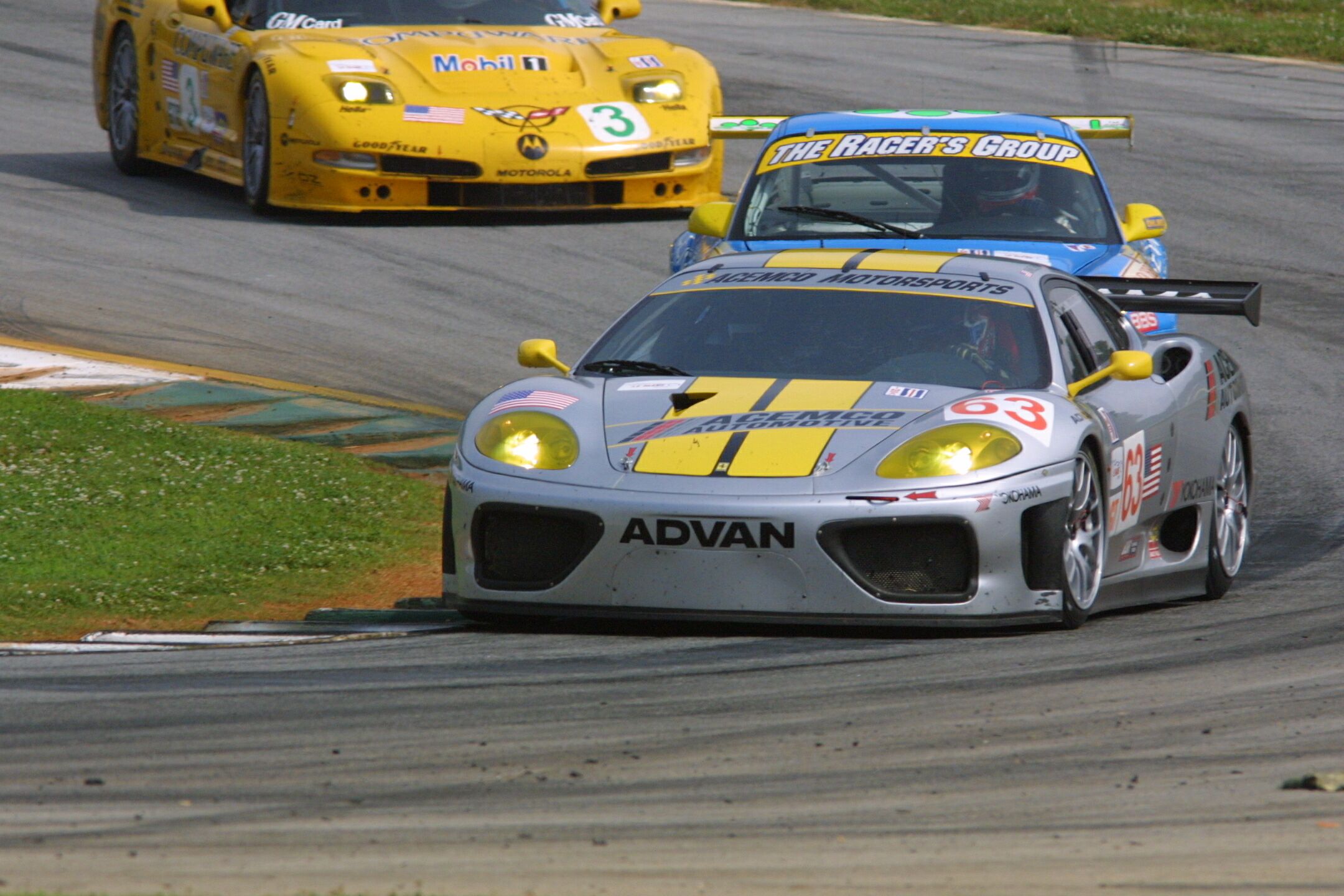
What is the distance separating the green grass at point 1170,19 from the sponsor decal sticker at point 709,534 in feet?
55.8

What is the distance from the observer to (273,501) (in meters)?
8.53

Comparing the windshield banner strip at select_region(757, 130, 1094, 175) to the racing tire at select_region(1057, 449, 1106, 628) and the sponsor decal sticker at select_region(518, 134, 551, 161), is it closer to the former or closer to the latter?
the sponsor decal sticker at select_region(518, 134, 551, 161)

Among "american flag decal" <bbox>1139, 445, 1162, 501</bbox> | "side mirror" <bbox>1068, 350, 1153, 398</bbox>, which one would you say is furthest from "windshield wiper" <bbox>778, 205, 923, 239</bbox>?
"side mirror" <bbox>1068, 350, 1153, 398</bbox>

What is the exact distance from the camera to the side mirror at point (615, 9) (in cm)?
1492

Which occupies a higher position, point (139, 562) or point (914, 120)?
point (914, 120)

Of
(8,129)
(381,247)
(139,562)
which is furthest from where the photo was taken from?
(8,129)

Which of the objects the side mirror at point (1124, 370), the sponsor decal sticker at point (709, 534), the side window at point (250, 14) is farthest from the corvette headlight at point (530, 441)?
the side window at point (250, 14)

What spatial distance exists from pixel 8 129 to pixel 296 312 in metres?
6.16

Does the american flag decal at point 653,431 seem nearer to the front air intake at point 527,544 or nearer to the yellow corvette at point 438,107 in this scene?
the front air intake at point 527,544

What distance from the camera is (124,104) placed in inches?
599

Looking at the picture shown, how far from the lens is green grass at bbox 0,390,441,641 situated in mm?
7367

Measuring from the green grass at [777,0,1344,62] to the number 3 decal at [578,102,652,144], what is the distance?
1026cm

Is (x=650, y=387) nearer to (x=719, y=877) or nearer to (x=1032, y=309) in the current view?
(x=1032, y=309)

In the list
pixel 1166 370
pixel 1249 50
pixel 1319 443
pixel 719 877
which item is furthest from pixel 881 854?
pixel 1249 50
